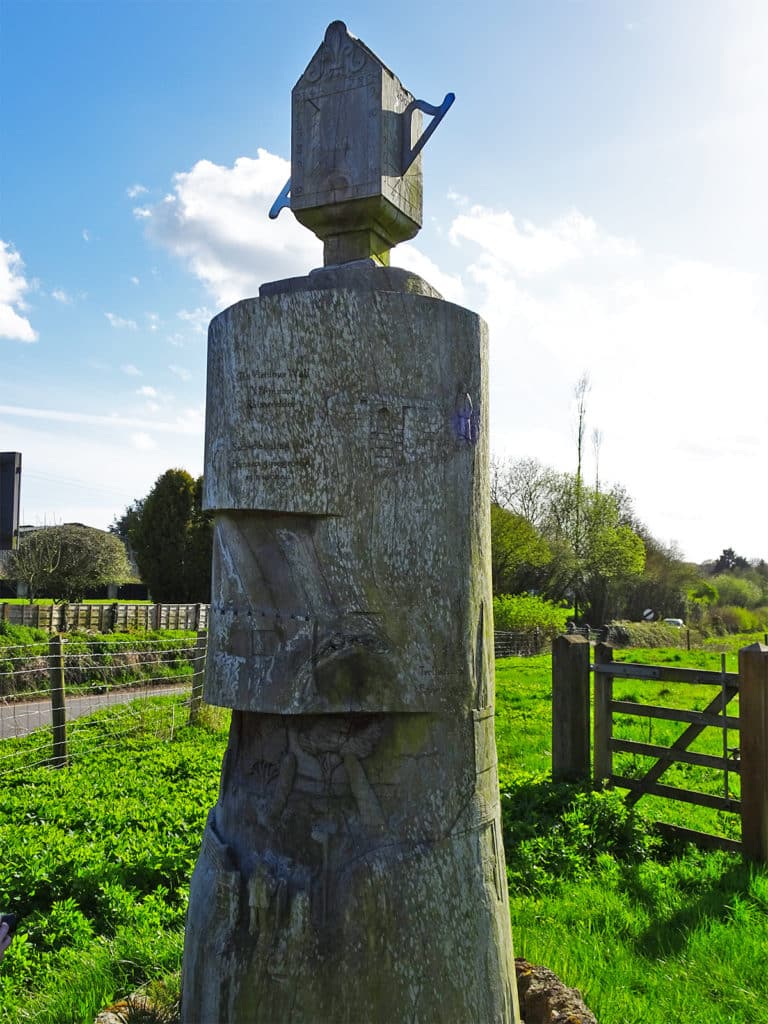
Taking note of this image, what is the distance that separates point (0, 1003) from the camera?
11.9ft

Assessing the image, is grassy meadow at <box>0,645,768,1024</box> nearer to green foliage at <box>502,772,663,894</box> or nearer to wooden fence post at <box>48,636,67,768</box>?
green foliage at <box>502,772,663,894</box>

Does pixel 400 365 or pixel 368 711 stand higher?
pixel 400 365

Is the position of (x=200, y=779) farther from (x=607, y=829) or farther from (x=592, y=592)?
(x=592, y=592)

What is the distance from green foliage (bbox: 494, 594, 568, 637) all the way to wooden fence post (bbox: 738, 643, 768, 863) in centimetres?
2056

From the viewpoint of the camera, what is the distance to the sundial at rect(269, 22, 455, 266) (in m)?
2.98

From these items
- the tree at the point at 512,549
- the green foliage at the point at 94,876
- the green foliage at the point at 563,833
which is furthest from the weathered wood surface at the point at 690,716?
the tree at the point at 512,549

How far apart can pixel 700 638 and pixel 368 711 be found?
109 feet

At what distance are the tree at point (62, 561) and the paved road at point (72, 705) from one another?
46.6ft

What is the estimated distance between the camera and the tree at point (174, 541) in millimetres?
32219

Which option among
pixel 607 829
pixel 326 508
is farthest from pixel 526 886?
pixel 326 508

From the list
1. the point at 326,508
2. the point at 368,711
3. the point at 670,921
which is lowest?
the point at 670,921

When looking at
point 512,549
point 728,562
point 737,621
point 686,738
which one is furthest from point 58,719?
point 728,562

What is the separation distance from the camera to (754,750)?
6.15 m

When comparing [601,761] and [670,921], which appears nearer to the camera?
[670,921]
